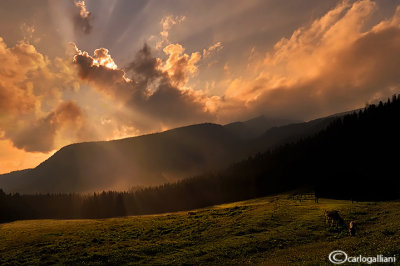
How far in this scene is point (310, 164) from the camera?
136500mm

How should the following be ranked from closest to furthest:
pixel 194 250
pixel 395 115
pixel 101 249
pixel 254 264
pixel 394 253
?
pixel 394 253 → pixel 254 264 → pixel 194 250 → pixel 101 249 → pixel 395 115

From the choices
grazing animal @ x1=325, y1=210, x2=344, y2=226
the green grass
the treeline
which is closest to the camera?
the green grass

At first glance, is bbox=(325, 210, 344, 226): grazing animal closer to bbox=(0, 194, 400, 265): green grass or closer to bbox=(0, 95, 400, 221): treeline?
bbox=(0, 194, 400, 265): green grass

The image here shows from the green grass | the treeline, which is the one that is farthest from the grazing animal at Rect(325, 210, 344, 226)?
the treeline

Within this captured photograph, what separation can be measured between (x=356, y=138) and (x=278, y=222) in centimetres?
11947

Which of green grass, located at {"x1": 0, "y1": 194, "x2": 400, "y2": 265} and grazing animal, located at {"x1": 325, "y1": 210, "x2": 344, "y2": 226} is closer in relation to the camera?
green grass, located at {"x1": 0, "y1": 194, "x2": 400, "y2": 265}

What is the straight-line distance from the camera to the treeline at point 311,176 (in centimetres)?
9131

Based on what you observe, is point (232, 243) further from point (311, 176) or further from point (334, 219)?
point (311, 176)

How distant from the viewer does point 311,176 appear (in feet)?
415

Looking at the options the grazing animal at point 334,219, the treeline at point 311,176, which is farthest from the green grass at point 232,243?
the treeline at point 311,176

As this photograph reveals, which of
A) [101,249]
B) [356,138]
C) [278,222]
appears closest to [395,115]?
[356,138]

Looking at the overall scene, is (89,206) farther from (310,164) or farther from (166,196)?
(310,164)

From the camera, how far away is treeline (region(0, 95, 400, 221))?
3595 inches

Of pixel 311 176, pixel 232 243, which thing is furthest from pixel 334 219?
pixel 311 176
